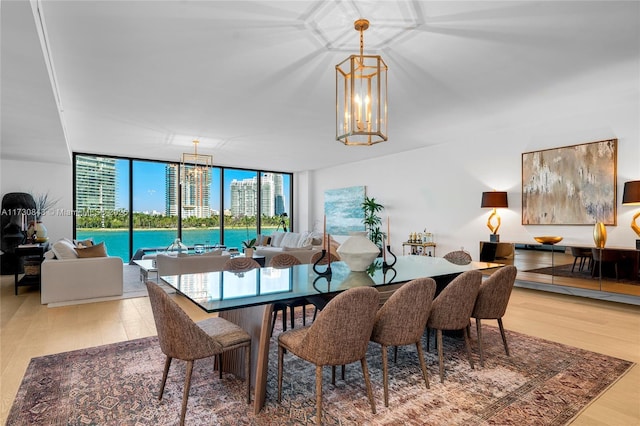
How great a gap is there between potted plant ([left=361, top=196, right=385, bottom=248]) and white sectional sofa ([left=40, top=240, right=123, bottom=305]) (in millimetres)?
5150

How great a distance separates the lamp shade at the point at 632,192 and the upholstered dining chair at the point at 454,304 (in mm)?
3056

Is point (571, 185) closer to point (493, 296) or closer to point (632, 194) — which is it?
point (632, 194)

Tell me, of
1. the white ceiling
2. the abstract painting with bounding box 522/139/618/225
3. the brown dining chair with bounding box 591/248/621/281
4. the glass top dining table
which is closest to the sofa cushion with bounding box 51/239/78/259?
the white ceiling

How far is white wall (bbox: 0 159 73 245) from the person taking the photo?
723 cm

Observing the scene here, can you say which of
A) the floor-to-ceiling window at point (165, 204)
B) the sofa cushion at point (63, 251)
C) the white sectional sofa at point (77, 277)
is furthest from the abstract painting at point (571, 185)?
the sofa cushion at point (63, 251)

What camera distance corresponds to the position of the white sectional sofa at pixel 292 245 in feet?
19.8

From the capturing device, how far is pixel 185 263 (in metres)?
4.83

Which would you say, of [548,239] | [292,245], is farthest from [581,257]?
[292,245]

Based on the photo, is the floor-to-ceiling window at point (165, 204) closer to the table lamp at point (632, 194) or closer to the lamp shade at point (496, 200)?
the lamp shade at point (496, 200)

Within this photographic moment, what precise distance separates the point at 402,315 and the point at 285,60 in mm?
2555

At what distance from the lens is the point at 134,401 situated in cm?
225

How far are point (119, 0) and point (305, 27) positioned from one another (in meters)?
1.33

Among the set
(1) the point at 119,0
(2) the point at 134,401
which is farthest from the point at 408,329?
(1) the point at 119,0

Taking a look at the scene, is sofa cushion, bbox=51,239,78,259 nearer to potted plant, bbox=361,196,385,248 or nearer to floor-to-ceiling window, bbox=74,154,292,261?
floor-to-ceiling window, bbox=74,154,292,261
